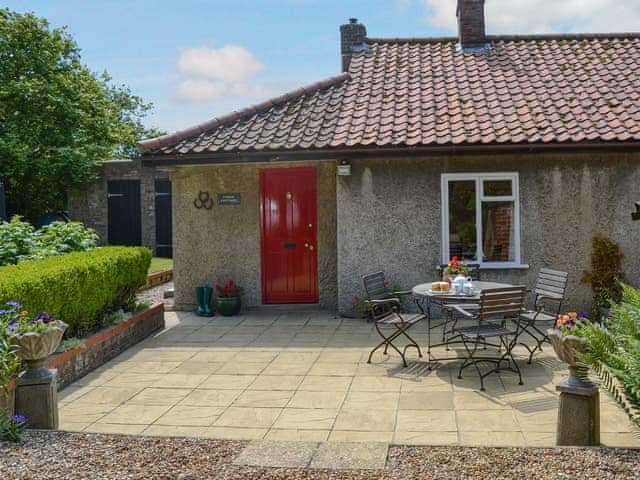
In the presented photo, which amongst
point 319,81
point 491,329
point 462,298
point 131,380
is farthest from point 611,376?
point 319,81

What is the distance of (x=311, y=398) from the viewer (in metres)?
6.36

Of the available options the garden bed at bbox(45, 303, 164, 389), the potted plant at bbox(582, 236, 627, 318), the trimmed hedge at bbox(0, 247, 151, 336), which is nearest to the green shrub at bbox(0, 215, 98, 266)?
the trimmed hedge at bbox(0, 247, 151, 336)

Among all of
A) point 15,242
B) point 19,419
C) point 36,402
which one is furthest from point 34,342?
point 15,242

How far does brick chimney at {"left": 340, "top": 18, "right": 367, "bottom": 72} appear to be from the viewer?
1426 centimetres

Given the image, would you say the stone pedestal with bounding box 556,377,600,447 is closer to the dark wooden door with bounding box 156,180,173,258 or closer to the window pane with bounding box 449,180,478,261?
the window pane with bounding box 449,180,478,261

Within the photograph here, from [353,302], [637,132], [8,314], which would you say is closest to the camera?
[8,314]

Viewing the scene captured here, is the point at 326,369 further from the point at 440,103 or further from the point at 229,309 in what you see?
the point at 440,103

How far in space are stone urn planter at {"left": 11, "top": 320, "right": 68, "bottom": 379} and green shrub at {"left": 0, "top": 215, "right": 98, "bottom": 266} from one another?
3.76 meters

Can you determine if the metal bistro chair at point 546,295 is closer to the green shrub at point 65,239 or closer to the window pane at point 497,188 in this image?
the window pane at point 497,188

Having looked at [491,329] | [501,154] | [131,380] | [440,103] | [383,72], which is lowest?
[131,380]

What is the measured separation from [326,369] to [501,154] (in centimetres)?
484

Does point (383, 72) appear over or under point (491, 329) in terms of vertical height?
over

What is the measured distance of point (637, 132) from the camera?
32.7 ft

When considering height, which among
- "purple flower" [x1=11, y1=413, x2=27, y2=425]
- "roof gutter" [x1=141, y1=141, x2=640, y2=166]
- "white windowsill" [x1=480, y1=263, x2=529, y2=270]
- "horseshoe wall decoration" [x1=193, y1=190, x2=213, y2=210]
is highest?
"roof gutter" [x1=141, y1=141, x2=640, y2=166]
